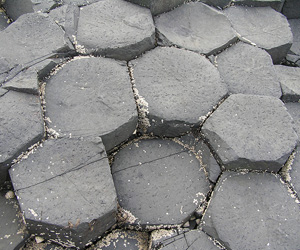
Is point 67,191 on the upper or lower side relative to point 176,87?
lower

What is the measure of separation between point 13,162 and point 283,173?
3.35 ft

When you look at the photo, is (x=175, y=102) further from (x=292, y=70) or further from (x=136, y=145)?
(x=292, y=70)

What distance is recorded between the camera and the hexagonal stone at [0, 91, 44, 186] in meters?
1.20

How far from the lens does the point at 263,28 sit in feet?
5.97

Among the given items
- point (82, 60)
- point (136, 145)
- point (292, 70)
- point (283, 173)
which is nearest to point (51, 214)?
point (136, 145)

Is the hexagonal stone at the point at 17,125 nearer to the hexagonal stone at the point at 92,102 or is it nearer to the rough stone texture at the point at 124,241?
the hexagonal stone at the point at 92,102

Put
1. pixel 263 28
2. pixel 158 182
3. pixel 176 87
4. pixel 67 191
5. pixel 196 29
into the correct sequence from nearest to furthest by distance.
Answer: pixel 67 191, pixel 158 182, pixel 176 87, pixel 196 29, pixel 263 28

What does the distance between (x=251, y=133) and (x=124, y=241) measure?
0.64 metres

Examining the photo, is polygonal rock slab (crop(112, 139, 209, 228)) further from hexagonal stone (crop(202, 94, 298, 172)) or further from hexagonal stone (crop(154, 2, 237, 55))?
hexagonal stone (crop(154, 2, 237, 55))

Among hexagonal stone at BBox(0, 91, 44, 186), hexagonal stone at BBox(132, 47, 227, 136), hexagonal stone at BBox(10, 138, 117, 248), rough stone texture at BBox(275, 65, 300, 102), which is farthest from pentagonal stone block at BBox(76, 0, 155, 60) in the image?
rough stone texture at BBox(275, 65, 300, 102)

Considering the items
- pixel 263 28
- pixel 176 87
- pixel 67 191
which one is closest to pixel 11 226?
pixel 67 191

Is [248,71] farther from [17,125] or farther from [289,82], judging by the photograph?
[17,125]

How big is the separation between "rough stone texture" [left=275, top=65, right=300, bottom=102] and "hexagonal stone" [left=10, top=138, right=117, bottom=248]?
0.89 meters

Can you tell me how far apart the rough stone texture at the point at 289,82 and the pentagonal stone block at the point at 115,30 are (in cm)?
64
